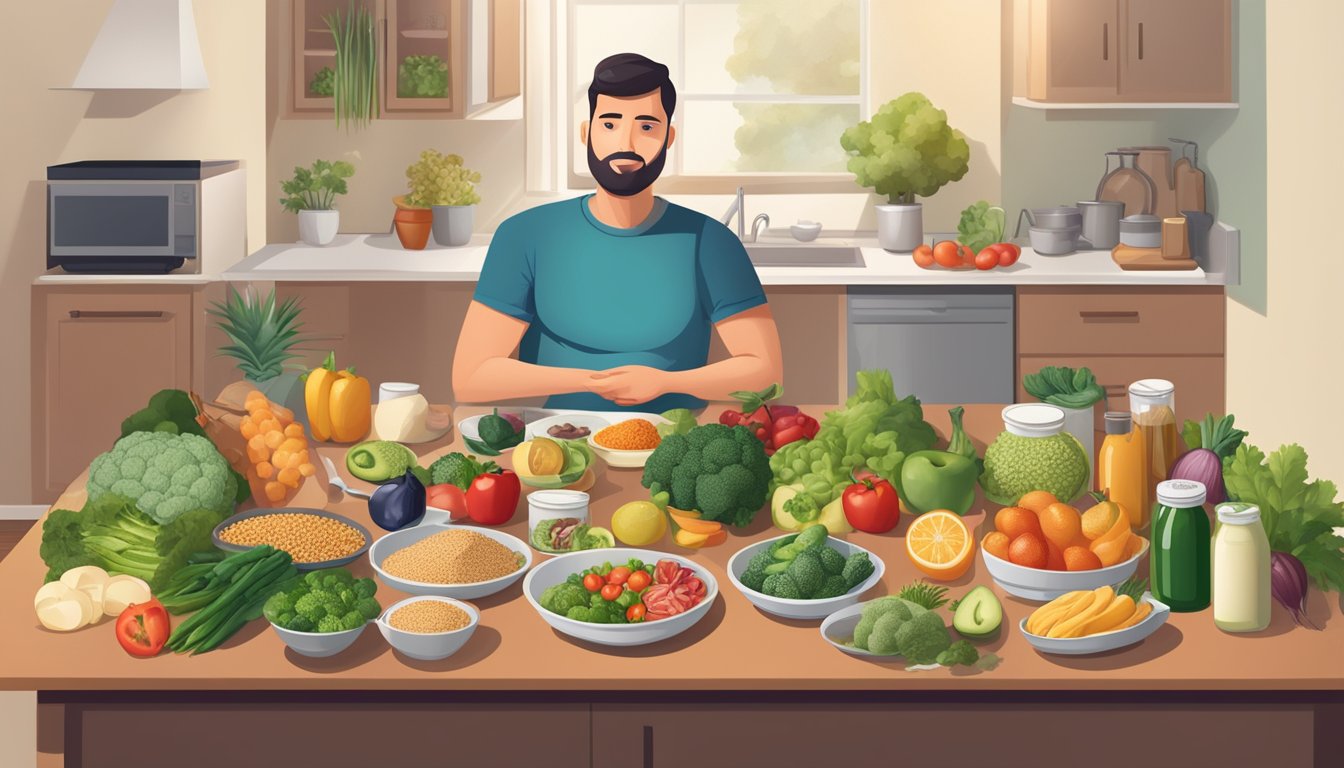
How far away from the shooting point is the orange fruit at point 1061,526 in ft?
7.28

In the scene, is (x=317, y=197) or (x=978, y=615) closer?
(x=978, y=615)

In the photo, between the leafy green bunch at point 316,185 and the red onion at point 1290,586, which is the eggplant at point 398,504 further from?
the leafy green bunch at point 316,185

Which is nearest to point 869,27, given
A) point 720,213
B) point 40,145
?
point 720,213

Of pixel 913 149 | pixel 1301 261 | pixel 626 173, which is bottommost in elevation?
pixel 1301 261

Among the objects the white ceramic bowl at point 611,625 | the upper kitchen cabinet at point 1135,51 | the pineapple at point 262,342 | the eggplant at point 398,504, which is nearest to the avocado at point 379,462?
the eggplant at point 398,504

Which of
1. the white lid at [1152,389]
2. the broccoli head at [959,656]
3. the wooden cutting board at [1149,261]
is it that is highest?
the wooden cutting board at [1149,261]

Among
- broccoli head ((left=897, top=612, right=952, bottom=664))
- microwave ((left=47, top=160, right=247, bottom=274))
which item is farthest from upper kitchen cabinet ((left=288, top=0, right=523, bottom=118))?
broccoli head ((left=897, top=612, right=952, bottom=664))

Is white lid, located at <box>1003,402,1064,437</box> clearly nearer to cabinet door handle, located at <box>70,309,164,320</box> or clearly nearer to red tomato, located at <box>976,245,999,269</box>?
red tomato, located at <box>976,245,999,269</box>

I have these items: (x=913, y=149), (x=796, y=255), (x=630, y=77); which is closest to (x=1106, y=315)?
(x=913, y=149)

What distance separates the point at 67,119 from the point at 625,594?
405cm

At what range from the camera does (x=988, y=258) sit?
5047 mm

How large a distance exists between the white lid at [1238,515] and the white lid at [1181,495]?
4 centimetres

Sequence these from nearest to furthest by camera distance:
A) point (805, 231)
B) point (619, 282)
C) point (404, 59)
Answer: point (619, 282) < point (404, 59) < point (805, 231)

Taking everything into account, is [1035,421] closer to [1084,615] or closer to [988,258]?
[1084,615]
